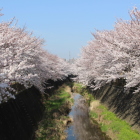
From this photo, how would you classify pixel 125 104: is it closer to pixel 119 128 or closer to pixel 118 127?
pixel 118 127

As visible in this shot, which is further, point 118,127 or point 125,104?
point 125,104

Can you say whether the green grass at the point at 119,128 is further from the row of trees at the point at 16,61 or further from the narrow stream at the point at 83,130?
the row of trees at the point at 16,61

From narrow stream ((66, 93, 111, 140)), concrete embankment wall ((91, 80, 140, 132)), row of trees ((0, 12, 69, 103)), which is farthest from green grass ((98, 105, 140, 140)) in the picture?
row of trees ((0, 12, 69, 103))

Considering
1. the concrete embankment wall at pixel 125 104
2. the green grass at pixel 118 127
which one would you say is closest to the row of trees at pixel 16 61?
the green grass at pixel 118 127

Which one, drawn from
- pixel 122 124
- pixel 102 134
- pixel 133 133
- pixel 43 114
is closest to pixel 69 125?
pixel 43 114

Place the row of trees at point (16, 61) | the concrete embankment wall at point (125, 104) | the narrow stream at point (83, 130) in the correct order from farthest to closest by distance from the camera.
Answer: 1. the narrow stream at point (83, 130)
2. the concrete embankment wall at point (125, 104)
3. the row of trees at point (16, 61)

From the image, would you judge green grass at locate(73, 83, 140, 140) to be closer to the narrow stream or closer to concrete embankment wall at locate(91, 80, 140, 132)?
concrete embankment wall at locate(91, 80, 140, 132)

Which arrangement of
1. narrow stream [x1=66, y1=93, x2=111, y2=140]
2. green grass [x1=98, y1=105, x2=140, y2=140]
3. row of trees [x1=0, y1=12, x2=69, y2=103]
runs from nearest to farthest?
1. row of trees [x1=0, y1=12, x2=69, y2=103]
2. green grass [x1=98, y1=105, x2=140, y2=140]
3. narrow stream [x1=66, y1=93, x2=111, y2=140]

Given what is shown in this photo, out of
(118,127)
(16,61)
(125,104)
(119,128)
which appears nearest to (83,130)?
(118,127)

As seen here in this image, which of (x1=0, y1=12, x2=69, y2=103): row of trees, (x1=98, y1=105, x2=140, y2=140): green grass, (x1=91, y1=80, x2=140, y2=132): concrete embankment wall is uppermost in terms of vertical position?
(x1=0, y1=12, x2=69, y2=103): row of trees

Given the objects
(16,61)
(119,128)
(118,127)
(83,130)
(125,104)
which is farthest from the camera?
(83,130)

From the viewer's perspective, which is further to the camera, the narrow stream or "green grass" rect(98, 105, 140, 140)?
the narrow stream

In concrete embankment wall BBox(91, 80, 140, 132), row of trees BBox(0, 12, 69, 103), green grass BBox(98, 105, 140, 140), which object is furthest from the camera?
concrete embankment wall BBox(91, 80, 140, 132)

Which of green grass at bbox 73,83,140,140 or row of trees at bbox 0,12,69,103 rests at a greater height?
row of trees at bbox 0,12,69,103
